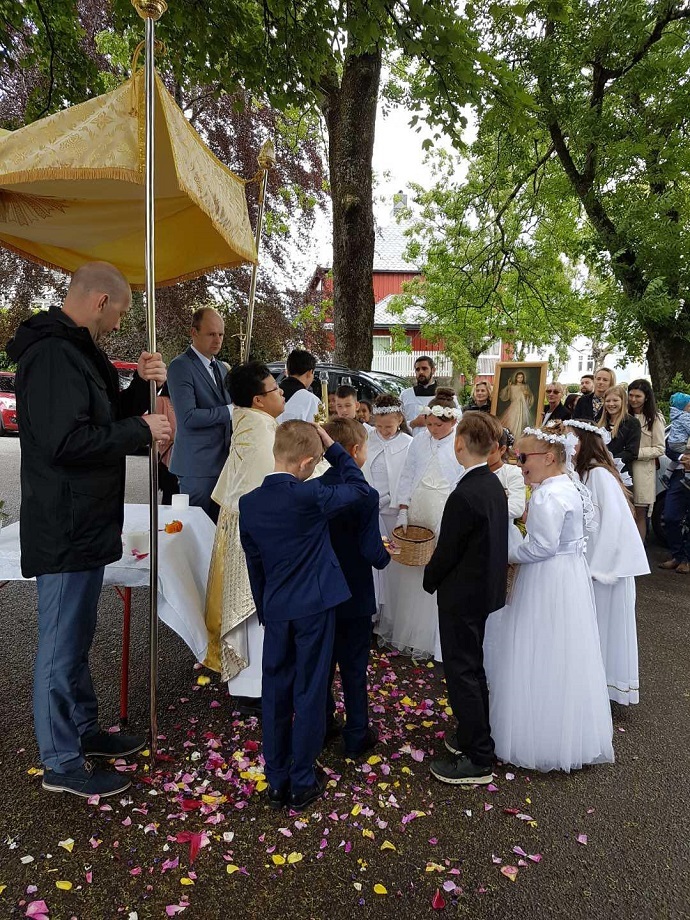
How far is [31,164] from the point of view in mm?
2686

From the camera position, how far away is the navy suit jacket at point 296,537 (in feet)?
8.86

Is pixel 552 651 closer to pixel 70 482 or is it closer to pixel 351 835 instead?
pixel 351 835

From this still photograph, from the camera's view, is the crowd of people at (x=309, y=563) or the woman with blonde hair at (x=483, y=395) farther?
the woman with blonde hair at (x=483, y=395)

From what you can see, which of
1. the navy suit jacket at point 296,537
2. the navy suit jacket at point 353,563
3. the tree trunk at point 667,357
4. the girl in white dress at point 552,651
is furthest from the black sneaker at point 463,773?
the tree trunk at point 667,357

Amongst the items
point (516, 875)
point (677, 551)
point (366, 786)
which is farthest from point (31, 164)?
point (677, 551)

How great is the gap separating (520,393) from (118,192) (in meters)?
6.23

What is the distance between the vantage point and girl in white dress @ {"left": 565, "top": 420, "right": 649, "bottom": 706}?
3.80m

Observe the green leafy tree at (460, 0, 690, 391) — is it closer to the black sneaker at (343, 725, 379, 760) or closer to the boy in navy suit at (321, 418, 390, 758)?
the boy in navy suit at (321, 418, 390, 758)

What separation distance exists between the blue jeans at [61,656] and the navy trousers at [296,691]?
0.86m

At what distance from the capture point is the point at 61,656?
110 inches

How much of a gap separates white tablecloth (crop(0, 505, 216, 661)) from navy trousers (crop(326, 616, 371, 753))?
896 mm

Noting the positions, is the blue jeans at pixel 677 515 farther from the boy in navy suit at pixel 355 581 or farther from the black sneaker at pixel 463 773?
the boy in navy suit at pixel 355 581

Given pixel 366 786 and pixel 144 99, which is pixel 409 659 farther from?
pixel 144 99

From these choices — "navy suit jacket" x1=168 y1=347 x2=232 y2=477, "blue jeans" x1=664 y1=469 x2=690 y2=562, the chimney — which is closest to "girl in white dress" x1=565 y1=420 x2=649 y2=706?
"navy suit jacket" x1=168 y1=347 x2=232 y2=477
